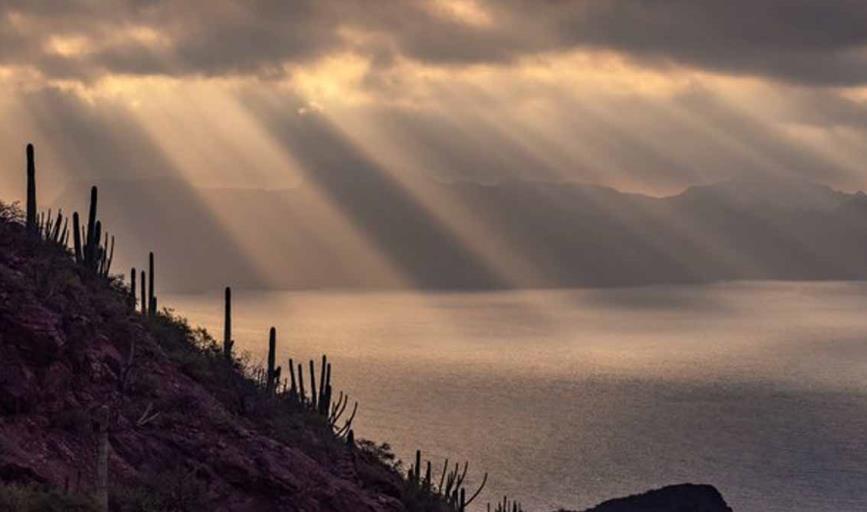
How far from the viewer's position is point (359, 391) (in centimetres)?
12500

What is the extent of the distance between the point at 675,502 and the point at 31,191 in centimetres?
4672

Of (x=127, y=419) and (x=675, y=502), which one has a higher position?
(x=127, y=419)

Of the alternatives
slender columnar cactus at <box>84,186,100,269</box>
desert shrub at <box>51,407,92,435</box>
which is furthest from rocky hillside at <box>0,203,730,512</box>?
slender columnar cactus at <box>84,186,100,269</box>

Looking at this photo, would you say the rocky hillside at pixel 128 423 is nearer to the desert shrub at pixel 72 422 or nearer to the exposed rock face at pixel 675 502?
the desert shrub at pixel 72 422

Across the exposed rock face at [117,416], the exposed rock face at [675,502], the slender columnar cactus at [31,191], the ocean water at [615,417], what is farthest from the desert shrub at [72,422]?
the ocean water at [615,417]

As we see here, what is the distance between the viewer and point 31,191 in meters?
28.5

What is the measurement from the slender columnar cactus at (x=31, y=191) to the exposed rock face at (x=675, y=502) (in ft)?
145

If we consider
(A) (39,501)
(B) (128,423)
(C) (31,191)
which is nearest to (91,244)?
(C) (31,191)

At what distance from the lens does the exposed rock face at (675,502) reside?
63.4m

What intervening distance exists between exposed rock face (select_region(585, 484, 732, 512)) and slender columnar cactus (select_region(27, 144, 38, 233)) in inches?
1734

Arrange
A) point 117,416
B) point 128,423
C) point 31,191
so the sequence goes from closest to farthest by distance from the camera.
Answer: point 117,416, point 128,423, point 31,191

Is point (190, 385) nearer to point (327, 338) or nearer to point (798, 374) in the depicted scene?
point (798, 374)

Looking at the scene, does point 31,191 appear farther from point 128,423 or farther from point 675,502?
point 675,502

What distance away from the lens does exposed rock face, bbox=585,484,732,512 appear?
208 feet
